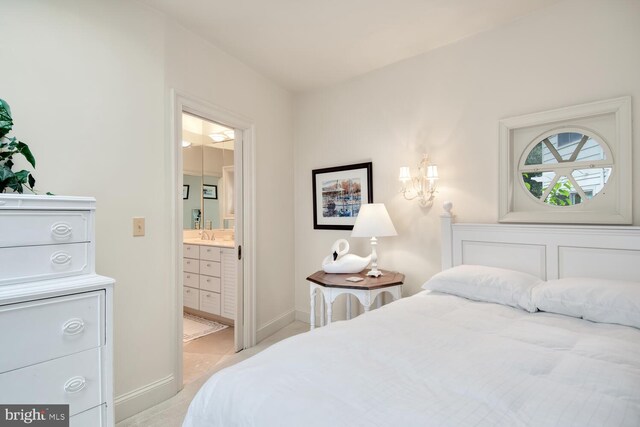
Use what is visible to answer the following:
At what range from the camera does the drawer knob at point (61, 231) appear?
1.34m

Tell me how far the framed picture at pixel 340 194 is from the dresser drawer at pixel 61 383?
88.0 inches

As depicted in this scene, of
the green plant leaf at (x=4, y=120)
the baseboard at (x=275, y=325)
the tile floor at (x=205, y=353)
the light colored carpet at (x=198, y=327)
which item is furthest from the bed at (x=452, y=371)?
the light colored carpet at (x=198, y=327)

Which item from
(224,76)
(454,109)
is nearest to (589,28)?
(454,109)

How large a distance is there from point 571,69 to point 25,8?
3.11m

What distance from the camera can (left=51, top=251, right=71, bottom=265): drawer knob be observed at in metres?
1.34

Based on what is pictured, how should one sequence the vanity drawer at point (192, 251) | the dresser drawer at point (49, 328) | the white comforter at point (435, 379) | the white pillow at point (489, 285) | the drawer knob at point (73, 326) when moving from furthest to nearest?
the vanity drawer at point (192, 251) → the white pillow at point (489, 285) → the drawer knob at point (73, 326) → the dresser drawer at point (49, 328) → the white comforter at point (435, 379)

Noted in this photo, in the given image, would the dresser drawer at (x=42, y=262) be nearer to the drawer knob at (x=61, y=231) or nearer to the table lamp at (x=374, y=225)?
the drawer knob at (x=61, y=231)

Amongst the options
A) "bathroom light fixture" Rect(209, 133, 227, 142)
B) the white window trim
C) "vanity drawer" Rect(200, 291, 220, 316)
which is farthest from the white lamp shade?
"bathroom light fixture" Rect(209, 133, 227, 142)

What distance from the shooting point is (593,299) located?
1555 millimetres

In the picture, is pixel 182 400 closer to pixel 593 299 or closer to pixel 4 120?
pixel 4 120

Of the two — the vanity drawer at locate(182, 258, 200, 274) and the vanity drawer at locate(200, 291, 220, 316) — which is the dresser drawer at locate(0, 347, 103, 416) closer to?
the vanity drawer at locate(200, 291, 220, 316)

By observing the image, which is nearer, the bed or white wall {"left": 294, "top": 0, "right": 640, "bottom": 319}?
the bed

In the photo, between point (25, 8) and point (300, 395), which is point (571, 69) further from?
point (25, 8)

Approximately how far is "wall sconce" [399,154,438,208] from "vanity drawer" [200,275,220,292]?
2326 millimetres
